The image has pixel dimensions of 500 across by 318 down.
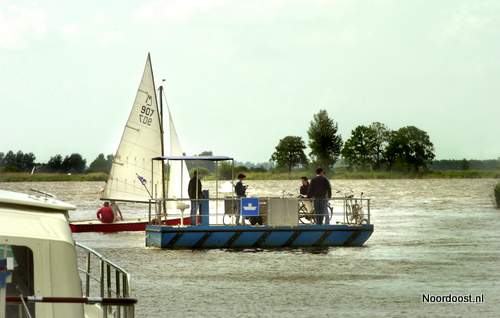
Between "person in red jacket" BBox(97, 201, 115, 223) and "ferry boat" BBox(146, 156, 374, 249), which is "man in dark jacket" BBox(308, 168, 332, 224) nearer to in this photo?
"ferry boat" BBox(146, 156, 374, 249)

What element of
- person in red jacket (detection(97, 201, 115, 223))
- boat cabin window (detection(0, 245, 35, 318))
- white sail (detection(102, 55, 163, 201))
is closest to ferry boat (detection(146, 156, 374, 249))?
person in red jacket (detection(97, 201, 115, 223))

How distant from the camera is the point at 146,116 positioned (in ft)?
186

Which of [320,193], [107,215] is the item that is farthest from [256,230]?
[107,215]

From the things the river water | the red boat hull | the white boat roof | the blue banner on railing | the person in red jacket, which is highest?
the white boat roof

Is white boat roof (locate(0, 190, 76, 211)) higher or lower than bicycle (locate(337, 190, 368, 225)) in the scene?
higher

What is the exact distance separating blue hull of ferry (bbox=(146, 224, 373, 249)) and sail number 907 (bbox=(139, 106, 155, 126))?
19607mm

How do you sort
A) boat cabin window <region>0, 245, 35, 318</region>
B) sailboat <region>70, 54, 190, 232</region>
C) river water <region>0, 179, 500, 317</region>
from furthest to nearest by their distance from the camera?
sailboat <region>70, 54, 190, 232</region> → river water <region>0, 179, 500, 317</region> → boat cabin window <region>0, 245, 35, 318</region>

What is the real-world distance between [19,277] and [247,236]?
2636cm

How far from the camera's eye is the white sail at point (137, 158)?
184 feet

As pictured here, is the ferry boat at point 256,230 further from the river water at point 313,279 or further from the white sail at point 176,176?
the white sail at point 176,176

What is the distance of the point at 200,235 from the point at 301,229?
298cm

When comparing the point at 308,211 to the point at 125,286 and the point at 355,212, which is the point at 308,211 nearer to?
the point at 355,212

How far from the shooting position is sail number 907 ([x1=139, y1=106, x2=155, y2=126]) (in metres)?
56.5

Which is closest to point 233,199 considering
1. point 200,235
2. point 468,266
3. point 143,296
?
point 200,235
